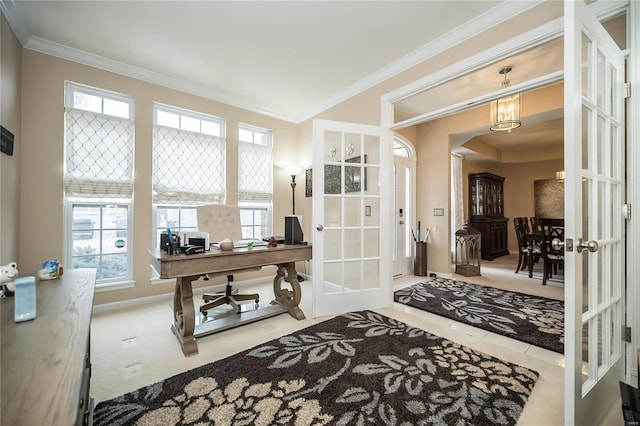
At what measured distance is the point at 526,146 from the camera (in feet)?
20.4

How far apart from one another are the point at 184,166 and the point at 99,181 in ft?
2.99

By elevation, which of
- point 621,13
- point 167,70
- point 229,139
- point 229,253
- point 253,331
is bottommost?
point 253,331

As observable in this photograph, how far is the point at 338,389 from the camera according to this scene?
1.59 m

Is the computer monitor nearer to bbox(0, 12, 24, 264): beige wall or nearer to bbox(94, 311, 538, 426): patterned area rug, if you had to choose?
bbox(94, 311, 538, 426): patterned area rug

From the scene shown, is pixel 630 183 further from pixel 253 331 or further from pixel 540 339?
pixel 253 331

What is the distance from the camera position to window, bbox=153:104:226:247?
3.29m

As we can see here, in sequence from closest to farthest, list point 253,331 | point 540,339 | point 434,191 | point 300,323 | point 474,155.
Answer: point 540,339 < point 253,331 < point 300,323 < point 434,191 < point 474,155

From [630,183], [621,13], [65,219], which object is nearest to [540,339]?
[630,183]

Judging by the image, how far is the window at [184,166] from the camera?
3.29 metres

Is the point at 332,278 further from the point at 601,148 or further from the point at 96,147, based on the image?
the point at 96,147

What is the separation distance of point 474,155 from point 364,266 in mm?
4841

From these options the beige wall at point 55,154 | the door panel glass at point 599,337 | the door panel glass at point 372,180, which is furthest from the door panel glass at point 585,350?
the beige wall at point 55,154

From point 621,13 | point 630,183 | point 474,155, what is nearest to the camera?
point 630,183

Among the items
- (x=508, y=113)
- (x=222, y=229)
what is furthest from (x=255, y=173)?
(x=508, y=113)
